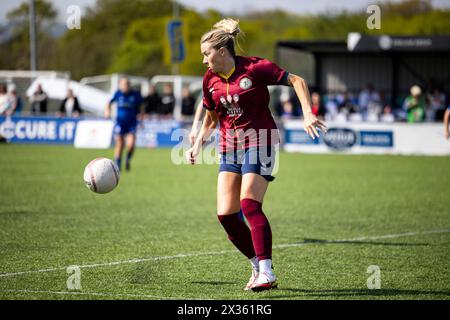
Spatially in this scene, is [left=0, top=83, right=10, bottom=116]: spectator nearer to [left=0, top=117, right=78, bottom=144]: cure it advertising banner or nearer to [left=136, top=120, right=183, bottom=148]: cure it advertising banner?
[left=0, top=117, right=78, bottom=144]: cure it advertising banner

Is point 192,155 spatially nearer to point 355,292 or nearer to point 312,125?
point 312,125

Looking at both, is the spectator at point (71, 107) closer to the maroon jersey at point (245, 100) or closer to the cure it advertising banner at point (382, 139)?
the cure it advertising banner at point (382, 139)

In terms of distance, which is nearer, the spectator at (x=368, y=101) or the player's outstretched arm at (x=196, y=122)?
the player's outstretched arm at (x=196, y=122)

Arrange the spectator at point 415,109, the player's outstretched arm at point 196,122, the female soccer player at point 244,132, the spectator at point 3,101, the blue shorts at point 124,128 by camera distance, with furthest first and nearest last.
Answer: the spectator at point 3,101 < the spectator at point 415,109 < the blue shorts at point 124,128 < the player's outstretched arm at point 196,122 < the female soccer player at point 244,132

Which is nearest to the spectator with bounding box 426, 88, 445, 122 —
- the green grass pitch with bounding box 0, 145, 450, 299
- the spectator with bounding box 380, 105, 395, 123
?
the spectator with bounding box 380, 105, 395, 123

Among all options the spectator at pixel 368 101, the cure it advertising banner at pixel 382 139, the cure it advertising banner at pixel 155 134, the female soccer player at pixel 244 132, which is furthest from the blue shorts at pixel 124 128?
the spectator at pixel 368 101

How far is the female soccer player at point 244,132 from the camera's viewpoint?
6.64 metres

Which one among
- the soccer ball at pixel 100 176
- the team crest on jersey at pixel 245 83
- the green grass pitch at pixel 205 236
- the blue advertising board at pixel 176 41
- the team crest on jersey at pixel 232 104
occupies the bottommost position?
the green grass pitch at pixel 205 236

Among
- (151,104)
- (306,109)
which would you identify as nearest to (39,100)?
(151,104)

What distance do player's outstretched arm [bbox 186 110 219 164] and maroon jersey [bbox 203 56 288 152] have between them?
243 mm

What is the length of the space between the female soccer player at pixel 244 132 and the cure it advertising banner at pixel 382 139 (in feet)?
61.7

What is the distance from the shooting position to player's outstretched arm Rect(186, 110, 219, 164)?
23.5 ft
